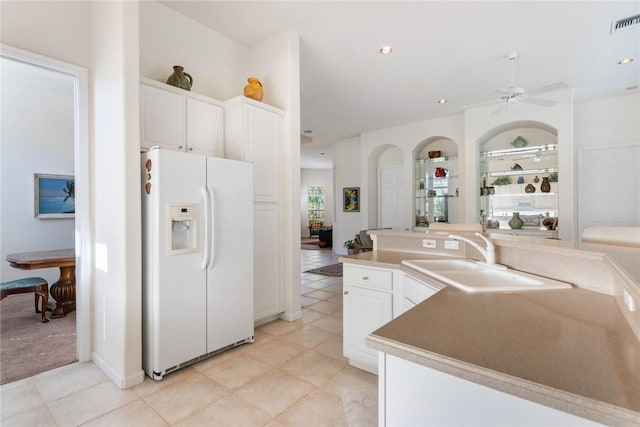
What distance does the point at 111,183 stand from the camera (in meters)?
2.31

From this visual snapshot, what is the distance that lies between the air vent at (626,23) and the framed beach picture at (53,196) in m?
6.94

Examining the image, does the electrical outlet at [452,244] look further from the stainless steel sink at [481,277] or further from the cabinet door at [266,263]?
the cabinet door at [266,263]

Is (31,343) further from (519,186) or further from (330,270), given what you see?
(519,186)

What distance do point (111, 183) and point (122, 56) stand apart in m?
0.90

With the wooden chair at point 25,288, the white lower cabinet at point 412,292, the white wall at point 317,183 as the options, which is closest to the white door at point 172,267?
the white lower cabinet at point 412,292

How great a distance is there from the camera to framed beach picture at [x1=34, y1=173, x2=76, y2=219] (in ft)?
15.1

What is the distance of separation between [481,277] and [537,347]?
3.20ft

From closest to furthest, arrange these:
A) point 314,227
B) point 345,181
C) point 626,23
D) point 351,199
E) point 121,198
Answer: point 121,198 → point 626,23 → point 351,199 → point 345,181 → point 314,227

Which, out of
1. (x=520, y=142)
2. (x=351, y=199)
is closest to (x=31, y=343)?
(x=351, y=199)

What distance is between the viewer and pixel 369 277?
2250mm

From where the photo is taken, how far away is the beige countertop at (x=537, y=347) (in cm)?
63

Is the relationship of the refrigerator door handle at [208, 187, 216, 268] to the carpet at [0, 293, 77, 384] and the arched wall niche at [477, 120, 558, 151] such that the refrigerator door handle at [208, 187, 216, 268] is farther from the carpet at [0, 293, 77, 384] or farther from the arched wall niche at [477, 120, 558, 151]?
the arched wall niche at [477, 120, 558, 151]

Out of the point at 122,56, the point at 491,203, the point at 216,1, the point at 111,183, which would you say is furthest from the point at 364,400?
the point at 491,203

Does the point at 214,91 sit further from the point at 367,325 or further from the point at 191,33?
the point at 367,325
